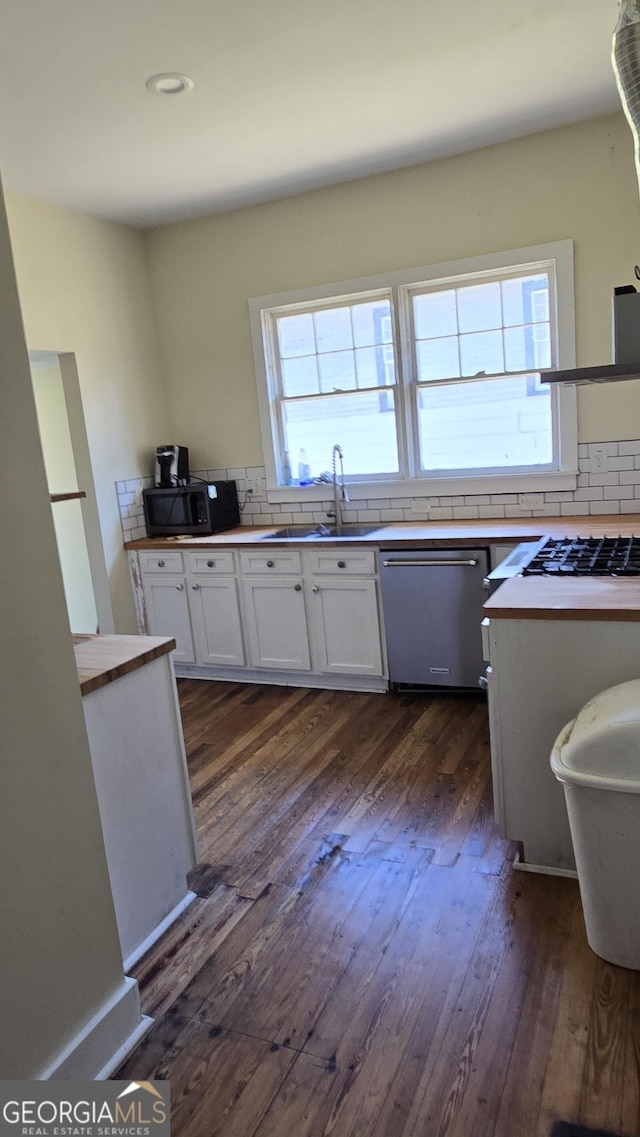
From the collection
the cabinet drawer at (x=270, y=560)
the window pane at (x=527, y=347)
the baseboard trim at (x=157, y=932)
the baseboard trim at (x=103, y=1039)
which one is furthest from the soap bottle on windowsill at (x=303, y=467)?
the baseboard trim at (x=103, y=1039)

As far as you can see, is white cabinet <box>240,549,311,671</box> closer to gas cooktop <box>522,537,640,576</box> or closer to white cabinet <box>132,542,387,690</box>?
white cabinet <box>132,542,387,690</box>

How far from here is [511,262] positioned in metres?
3.84

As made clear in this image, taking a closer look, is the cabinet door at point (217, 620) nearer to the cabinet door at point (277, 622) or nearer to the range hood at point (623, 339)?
the cabinet door at point (277, 622)

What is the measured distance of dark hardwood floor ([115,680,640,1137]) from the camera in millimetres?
1548

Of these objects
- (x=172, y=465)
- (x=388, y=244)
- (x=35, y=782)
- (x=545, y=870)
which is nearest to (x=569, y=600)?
(x=545, y=870)

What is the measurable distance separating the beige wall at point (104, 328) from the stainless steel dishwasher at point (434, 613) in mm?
1818

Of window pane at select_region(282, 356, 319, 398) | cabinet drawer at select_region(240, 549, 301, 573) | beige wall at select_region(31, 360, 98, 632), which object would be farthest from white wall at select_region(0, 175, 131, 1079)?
beige wall at select_region(31, 360, 98, 632)

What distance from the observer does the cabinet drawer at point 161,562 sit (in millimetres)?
4410

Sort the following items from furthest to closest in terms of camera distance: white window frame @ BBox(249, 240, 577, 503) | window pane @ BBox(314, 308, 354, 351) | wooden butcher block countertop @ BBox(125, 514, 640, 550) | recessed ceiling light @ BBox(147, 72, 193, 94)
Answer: window pane @ BBox(314, 308, 354, 351) < white window frame @ BBox(249, 240, 577, 503) < wooden butcher block countertop @ BBox(125, 514, 640, 550) < recessed ceiling light @ BBox(147, 72, 193, 94)

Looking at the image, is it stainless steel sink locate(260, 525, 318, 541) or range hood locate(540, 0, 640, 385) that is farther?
stainless steel sink locate(260, 525, 318, 541)

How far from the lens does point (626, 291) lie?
2344 mm

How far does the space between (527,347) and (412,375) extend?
26.0 inches

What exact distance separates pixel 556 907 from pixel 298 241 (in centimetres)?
381

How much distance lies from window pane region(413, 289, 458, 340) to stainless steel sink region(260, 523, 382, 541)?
3.81ft
